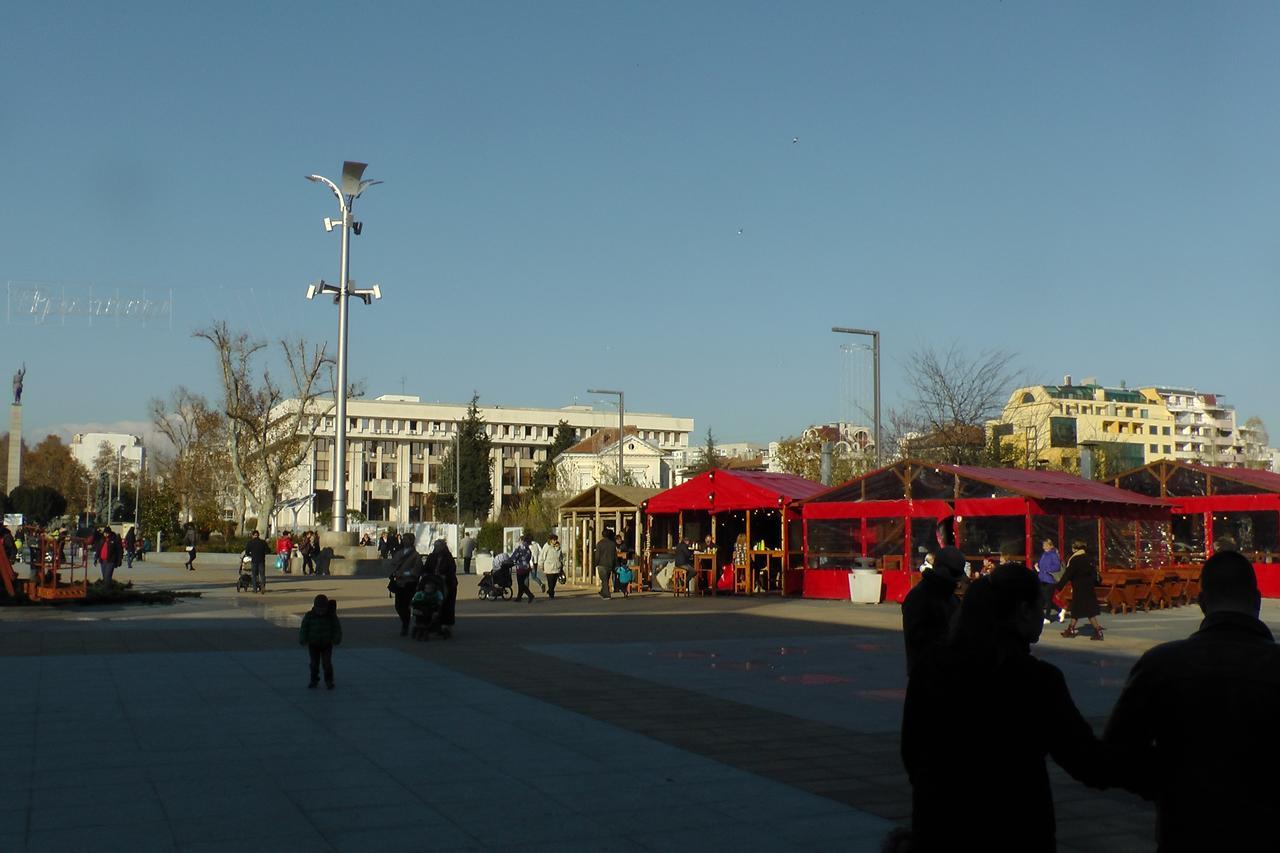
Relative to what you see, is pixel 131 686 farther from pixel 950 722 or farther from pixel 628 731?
pixel 950 722

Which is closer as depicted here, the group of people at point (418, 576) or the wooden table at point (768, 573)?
the group of people at point (418, 576)

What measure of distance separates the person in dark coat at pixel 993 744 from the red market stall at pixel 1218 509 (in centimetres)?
3050

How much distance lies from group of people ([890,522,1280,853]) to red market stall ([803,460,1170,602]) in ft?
74.7

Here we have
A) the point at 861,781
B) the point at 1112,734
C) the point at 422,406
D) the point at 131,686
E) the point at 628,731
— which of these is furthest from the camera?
the point at 422,406

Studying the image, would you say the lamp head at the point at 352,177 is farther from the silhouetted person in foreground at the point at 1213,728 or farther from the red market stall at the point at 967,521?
the silhouetted person in foreground at the point at 1213,728

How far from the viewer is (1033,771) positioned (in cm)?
356

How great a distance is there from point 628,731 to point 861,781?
2494mm

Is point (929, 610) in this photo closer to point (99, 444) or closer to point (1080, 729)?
point (1080, 729)

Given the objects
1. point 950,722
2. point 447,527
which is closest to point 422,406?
point 447,527

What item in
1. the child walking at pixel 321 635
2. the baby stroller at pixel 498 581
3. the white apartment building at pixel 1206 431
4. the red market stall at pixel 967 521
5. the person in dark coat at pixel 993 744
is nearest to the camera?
the person in dark coat at pixel 993 744

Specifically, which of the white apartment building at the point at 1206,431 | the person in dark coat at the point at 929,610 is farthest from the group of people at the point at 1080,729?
the white apartment building at the point at 1206,431

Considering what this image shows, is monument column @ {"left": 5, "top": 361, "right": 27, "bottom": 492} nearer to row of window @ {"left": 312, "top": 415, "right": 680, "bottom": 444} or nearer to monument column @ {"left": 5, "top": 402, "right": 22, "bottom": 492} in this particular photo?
monument column @ {"left": 5, "top": 402, "right": 22, "bottom": 492}

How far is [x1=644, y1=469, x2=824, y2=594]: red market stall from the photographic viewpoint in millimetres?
32562

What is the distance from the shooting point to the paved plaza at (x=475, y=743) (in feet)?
22.4
